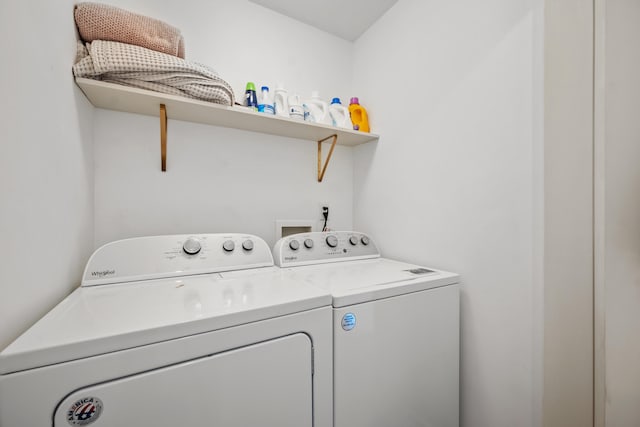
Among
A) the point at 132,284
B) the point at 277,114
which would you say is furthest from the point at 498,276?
the point at 132,284

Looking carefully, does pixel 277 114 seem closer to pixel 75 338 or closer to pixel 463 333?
pixel 75 338

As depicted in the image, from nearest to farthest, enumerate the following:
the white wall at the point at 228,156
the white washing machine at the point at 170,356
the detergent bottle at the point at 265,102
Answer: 1. the white washing machine at the point at 170,356
2. the white wall at the point at 228,156
3. the detergent bottle at the point at 265,102

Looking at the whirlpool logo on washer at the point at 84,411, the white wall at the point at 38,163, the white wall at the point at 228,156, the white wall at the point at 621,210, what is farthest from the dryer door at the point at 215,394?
the white wall at the point at 621,210

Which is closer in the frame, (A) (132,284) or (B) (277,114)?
(A) (132,284)

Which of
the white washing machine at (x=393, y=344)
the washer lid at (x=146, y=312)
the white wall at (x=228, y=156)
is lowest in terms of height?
the white washing machine at (x=393, y=344)

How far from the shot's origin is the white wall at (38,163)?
0.56 metres

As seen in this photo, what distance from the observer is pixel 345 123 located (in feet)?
5.32

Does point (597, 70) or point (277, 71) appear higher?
point (277, 71)

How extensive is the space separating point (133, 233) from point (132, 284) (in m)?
0.36

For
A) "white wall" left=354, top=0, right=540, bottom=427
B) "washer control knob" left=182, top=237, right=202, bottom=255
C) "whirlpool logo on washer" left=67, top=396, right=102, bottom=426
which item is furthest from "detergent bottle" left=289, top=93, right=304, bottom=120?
"whirlpool logo on washer" left=67, top=396, right=102, bottom=426

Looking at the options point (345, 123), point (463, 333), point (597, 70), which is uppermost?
point (345, 123)

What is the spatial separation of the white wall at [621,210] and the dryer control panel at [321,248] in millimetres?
939

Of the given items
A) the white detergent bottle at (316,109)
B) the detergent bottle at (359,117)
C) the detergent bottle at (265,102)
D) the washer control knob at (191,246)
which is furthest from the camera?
the detergent bottle at (359,117)

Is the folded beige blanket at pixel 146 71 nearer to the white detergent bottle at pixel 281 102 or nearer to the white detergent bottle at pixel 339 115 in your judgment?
the white detergent bottle at pixel 281 102
